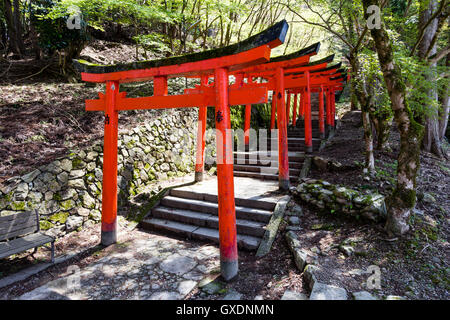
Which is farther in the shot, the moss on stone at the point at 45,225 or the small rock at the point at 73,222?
the small rock at the point at 73,222

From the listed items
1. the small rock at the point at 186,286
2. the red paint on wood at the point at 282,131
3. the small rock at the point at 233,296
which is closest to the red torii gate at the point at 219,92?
the small rock at the point at 233,296

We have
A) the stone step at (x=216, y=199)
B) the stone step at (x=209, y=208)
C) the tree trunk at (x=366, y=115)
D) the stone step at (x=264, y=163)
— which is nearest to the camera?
the stone step at (x=209, y=208)

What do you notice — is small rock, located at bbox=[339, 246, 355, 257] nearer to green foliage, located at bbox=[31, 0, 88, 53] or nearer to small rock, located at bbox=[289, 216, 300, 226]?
small rock, located at bbox=[289, 216, 300, 226]

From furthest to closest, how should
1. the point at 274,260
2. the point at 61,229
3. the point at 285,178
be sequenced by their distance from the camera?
the point at 285,178 → the point at 61,229 → the point at 274,260

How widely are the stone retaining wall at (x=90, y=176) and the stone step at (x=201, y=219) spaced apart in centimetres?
110

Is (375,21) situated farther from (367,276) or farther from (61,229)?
(61,229)

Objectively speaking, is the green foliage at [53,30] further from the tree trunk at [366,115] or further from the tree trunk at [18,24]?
the tree trunk at [366,115]

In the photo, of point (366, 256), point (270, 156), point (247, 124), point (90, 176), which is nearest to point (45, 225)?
point (90, 176)

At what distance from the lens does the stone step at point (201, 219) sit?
511 cm

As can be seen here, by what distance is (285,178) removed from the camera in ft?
21.2

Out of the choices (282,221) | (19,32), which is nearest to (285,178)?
(282,221)

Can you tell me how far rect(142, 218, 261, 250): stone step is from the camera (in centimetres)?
485

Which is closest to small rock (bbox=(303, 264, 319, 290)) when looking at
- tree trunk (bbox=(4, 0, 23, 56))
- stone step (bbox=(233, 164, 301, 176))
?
stone step (bbox=(233, 164, 301, 176))
